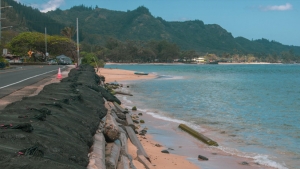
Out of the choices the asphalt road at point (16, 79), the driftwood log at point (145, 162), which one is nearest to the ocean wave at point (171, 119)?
the asphalt road at point (16, 79)

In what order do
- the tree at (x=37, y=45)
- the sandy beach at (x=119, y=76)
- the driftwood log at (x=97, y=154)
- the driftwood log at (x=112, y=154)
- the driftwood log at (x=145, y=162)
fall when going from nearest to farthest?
the driftwood log at (x=97, y=154) → the driftwood log at (x=112, y=154) → the driftwood log at (x=145, y=162) → the sandy beach at (x=119, y=76) → the tree at (x=37, y=45)

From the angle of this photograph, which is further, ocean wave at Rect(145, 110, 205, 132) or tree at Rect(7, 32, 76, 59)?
tree at Rect(7, 32, 76, 59)

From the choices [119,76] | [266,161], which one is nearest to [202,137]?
[266,161]

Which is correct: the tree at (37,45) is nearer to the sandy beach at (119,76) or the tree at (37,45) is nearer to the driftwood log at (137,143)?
the sandy beach at (119,76)

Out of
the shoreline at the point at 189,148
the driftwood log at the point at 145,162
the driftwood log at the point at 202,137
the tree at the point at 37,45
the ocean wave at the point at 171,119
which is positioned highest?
the tree at the point at 37,45

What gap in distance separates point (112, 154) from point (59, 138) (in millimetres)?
2226

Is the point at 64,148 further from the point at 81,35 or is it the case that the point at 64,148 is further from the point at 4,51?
the point at 81,35

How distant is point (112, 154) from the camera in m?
7.76

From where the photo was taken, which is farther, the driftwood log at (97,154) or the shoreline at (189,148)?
the shoreline at (189,148)

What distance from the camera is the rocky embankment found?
4.51 meters

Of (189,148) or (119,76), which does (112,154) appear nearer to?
(189,148)

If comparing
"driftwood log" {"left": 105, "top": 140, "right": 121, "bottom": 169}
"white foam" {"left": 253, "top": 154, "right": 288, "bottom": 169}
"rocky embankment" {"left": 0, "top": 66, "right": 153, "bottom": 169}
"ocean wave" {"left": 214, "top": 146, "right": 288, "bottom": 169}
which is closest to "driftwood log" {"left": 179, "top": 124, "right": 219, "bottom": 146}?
"ocean wave" {"left": 214, "top": 146, "right": 288, "bottom": 169}

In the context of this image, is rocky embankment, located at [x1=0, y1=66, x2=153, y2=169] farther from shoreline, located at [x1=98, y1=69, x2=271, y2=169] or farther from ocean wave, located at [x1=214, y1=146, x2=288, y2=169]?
ocean wave, located at [x1=214, y1=146, x2=288, y2=169]

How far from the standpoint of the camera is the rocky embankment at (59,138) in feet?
14.8
